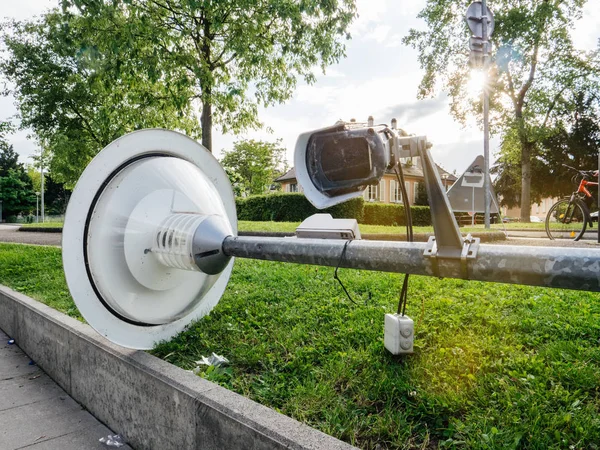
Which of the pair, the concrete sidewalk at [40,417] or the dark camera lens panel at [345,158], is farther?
the concrete sidewalk at [40,417]

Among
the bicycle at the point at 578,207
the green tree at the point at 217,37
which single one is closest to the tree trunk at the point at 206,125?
the green tree at the point at 217,37

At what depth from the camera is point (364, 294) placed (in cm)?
363

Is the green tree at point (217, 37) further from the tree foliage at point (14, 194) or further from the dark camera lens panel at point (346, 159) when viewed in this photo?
the tree foliage at point (14, 194)

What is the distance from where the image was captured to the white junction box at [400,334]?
7.42 feet

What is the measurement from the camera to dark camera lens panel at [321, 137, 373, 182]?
136cm

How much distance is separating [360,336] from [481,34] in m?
8.12

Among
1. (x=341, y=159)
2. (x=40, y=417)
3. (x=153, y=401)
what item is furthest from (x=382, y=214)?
(x=341, y=159)

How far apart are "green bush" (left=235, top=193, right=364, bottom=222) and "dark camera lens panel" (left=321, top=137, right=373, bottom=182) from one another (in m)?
16.0

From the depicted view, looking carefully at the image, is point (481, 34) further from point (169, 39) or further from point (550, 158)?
point (550, 158)

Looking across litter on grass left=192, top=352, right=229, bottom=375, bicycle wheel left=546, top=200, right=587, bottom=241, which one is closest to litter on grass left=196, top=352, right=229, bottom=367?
litter on grass left=192, top=352, right=229, bottom=375

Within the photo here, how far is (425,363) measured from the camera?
7.35 feet

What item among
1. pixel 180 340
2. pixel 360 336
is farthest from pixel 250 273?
pixel 360 336

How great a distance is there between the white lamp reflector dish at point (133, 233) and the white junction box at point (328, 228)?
0.52 m

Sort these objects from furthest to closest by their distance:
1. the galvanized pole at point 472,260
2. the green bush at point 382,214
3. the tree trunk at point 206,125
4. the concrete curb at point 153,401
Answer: the green bush at point 382,214 < the tree trunk at point 206,125 < the concrete curb at point 153,401 < the galvanized pole at point 472,260
